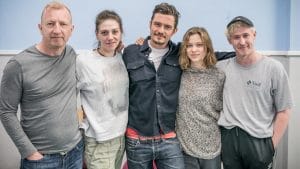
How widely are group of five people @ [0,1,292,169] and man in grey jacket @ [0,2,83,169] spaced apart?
3 centimetres

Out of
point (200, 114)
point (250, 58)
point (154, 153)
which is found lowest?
point (154, 153)

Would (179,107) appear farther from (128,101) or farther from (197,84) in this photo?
(128,101)

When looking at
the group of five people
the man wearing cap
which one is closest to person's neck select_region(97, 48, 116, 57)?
the group of five people

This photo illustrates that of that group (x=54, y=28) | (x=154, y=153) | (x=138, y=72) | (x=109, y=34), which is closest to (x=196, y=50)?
(x=138, y=72)

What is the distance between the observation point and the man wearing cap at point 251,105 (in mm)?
1675

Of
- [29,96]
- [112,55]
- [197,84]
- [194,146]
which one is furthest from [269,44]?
[29,96]

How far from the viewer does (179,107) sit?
5.72 feet

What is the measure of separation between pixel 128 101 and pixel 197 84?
42 centimetres

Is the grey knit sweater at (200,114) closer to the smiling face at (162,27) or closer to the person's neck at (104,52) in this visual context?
the smiling face at (162,27)

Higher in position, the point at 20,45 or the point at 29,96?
the point at 20,45

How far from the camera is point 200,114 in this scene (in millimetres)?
1711

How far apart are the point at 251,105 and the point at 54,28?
1147mm

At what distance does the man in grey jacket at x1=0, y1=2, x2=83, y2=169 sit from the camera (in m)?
1.38

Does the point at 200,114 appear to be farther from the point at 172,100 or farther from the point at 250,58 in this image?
the point at 250,58
